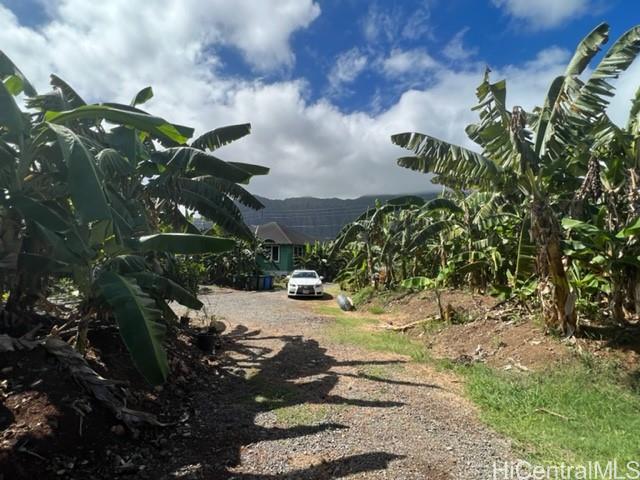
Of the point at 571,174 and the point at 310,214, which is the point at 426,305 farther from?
the point at 310,214

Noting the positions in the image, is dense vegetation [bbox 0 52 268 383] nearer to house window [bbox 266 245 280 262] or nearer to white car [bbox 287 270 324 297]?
white car [bbox 287 270 324 297]

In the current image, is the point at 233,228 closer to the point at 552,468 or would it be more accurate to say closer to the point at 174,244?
the point at 174,244

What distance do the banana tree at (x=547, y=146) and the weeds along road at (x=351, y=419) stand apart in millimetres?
2636

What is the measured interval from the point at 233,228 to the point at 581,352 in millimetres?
6327

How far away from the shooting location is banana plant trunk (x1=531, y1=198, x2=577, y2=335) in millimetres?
6066

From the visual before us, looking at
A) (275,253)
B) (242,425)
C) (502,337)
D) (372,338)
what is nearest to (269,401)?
(242,425)

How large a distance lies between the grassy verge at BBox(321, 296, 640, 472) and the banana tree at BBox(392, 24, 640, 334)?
128 centimetres

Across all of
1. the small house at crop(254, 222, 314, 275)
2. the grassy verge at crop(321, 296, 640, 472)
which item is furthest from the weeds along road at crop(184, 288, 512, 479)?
the small house at crop(254, 222, 314, 275)

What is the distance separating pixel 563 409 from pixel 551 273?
249 cm

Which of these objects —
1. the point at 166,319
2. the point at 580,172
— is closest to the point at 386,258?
the point at 580,172

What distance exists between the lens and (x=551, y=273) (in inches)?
247

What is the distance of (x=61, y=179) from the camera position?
468cm

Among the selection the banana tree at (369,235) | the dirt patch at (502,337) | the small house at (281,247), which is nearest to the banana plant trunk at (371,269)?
the banana tree at (369,235)

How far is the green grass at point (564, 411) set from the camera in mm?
3545
